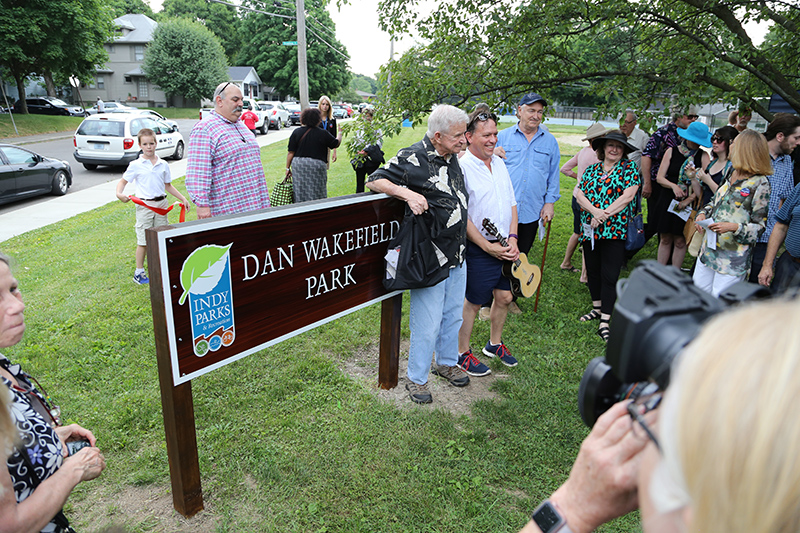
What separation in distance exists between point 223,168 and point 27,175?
28.4 ft

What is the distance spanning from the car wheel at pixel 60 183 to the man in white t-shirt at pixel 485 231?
1091 centimetres

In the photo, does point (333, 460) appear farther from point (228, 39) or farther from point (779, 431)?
point (228, 39)

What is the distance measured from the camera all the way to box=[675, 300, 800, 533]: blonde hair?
11 centimetres

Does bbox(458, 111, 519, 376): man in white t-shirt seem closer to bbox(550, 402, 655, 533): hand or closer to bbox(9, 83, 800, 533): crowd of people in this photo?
bbox(9, 83, 800, 533): crowd of people

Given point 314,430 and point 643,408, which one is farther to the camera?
point 314,430

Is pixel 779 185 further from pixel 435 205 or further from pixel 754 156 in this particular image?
pixel 435 205

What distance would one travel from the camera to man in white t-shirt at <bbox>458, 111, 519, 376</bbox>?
373 cm

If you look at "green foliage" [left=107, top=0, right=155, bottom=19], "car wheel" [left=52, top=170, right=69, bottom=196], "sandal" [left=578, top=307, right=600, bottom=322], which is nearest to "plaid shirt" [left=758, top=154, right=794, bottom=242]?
"sandal" [left=578, top=307, right=600, bottom=322]

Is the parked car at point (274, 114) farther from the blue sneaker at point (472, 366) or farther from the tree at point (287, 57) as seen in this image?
the blue sneaker at point (472, 366)

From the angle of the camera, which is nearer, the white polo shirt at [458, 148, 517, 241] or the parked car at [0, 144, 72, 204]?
the white polo shirt at [458, 148, 517, 241]

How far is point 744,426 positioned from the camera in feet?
1.69

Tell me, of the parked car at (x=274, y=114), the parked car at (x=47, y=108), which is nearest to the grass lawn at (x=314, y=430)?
the parked car at (x=274, y=114)

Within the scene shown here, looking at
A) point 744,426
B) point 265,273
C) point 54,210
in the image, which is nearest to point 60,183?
point 54,210

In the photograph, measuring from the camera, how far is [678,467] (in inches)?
23.5
